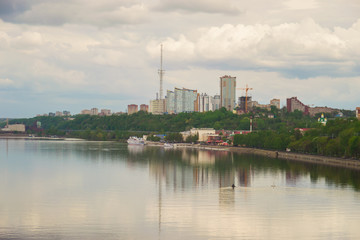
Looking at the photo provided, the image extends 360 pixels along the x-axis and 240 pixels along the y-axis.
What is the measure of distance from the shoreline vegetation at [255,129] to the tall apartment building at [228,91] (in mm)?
21538

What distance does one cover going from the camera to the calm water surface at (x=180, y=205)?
60.3 feet

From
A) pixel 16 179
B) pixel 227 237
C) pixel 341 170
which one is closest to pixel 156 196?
pixel 227 237

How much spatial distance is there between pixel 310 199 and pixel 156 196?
700 centimetres

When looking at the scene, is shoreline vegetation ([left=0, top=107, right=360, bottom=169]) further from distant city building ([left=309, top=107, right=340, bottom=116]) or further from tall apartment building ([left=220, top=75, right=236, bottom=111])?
tall apartment building ([left=220, top=75, right=236, bottom=111])

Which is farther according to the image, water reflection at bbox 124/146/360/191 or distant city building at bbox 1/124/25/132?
distant city building at bbox 1/124/25/132

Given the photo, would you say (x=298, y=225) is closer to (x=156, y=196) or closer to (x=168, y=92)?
(x=156, y=196)

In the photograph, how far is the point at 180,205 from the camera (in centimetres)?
2331

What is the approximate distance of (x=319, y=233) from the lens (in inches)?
719

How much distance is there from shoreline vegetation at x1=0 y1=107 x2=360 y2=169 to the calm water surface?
12.1 metres

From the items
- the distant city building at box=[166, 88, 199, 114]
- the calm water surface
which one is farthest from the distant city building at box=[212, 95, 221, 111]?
the calm water surface

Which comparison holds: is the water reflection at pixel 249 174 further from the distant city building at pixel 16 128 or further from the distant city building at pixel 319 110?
the distant city building at pixel 16 128

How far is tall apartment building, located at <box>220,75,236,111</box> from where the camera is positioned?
500ft

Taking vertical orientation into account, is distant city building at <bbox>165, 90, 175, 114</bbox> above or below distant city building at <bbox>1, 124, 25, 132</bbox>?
above

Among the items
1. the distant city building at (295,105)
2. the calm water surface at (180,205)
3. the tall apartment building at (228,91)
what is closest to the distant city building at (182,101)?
the tall apartment building at (228,91)
